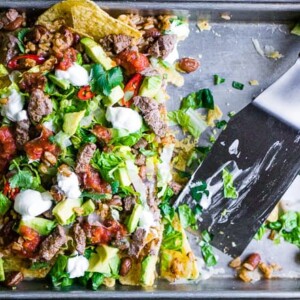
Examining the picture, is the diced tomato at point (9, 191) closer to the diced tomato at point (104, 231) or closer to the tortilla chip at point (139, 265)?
the diced tomato at point (104, 231)

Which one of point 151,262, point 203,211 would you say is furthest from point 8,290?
point 203,211

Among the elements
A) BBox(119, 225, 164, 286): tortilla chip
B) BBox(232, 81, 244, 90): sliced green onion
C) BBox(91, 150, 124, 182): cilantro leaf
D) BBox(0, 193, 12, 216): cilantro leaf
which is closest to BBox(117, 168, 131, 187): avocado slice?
BBox(91, 150, 124, 182): cilantro leaf

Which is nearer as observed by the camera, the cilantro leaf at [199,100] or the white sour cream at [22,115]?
the white sour cream at [22,115]

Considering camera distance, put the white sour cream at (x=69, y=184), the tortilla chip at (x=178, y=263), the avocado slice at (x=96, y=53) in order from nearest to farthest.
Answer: the white sour cream at (x=69, y=184)
the avocado slice at (x=96, y=53)
the tortilla chip at (x=178, y=263)

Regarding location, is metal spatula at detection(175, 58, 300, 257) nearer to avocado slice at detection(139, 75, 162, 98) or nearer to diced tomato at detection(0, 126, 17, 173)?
avocado slice at detection(139, 75, 162, 98)

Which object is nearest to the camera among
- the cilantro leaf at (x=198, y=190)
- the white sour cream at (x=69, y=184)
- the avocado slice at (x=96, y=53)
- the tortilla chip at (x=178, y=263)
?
the white sour cream at (x=69, y=184)

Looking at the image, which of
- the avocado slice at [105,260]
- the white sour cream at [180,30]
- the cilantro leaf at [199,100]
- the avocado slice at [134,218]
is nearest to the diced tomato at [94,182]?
the avocado slice at [134,218]
